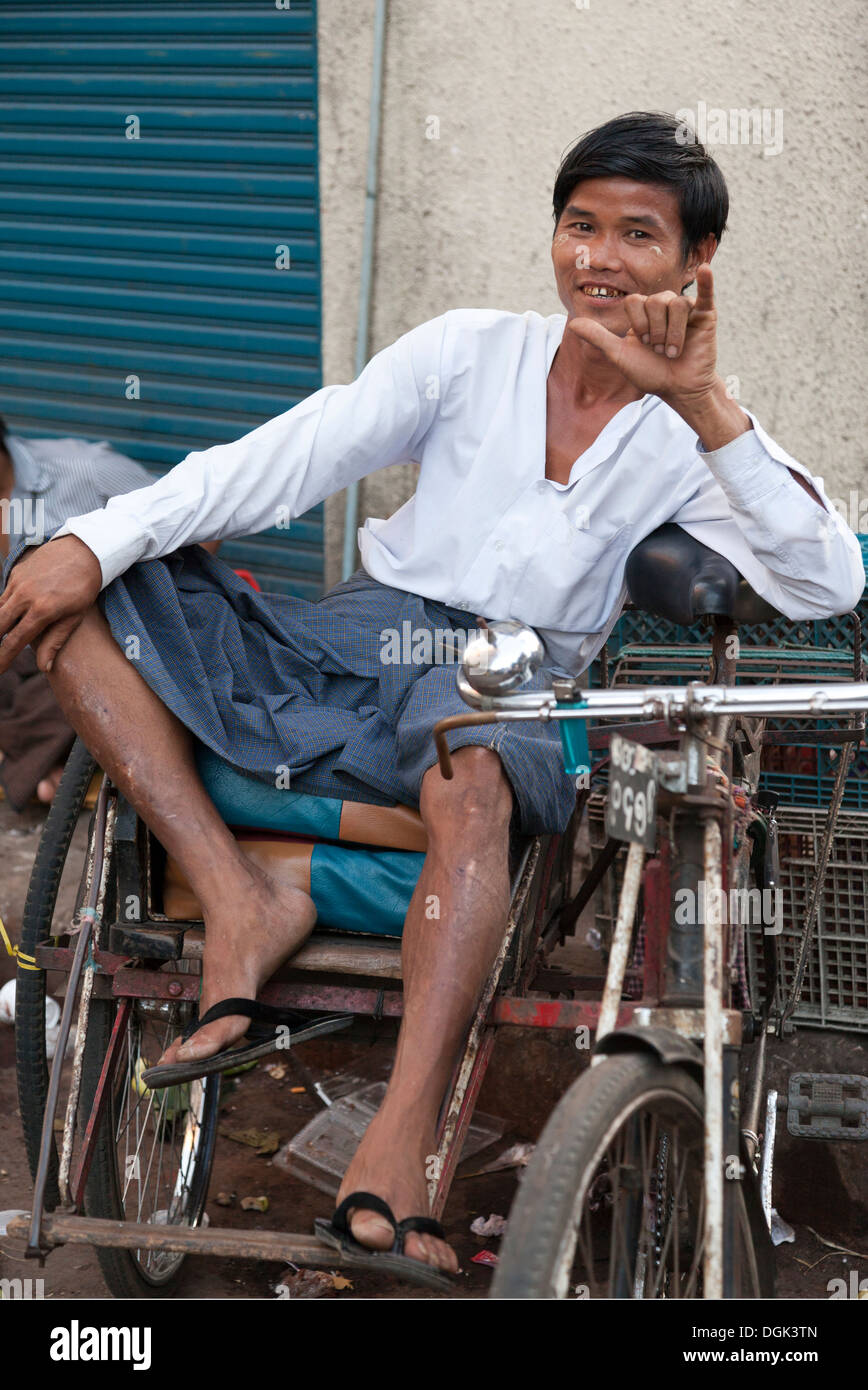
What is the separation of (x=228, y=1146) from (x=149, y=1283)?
0.64 metres

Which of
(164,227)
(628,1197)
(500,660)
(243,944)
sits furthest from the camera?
(164,227)

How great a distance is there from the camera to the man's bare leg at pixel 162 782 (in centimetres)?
240

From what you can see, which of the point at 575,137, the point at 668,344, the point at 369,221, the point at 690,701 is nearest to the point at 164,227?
the point at 369,221

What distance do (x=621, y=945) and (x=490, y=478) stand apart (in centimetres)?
128

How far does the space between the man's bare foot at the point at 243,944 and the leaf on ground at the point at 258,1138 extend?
1.12 m

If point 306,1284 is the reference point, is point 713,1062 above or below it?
above

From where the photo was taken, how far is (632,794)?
1.84 metres

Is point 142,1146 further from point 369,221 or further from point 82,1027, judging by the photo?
point 369,221

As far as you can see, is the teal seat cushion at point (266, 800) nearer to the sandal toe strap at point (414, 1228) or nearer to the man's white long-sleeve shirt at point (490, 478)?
the man's white long-sleeve shirt at point (490, 478)

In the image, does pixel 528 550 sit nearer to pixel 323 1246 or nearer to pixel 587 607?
pixel 587 607

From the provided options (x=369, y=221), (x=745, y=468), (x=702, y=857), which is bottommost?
(x=702, y=857)

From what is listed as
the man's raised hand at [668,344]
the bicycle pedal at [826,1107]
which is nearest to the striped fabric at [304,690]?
the man's raised hand at [668,344]

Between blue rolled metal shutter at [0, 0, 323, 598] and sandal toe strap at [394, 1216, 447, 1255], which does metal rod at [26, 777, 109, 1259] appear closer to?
sandal toe strap at [394, 1216, 447, 1255]

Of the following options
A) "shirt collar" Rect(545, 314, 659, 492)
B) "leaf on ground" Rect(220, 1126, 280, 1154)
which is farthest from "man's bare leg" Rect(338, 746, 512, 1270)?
"leaf on ground" Rect(220, 1126, 280, 1154)
